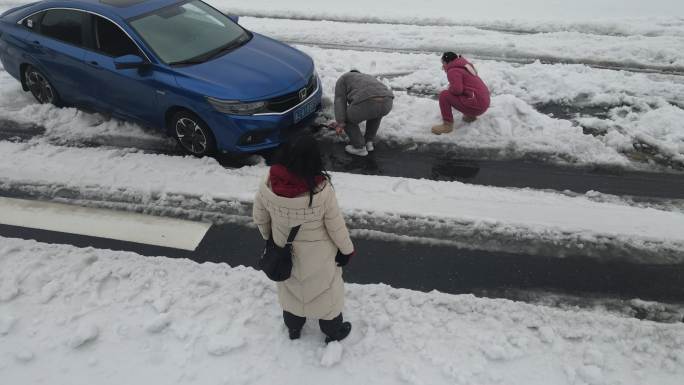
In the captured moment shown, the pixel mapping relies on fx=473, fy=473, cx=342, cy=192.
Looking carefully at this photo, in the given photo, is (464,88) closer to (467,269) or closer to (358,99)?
(358,99)

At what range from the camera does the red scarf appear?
262 cm

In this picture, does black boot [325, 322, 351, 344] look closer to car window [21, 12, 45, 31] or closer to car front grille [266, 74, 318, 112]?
car front grille [266, 74, 318, 112]

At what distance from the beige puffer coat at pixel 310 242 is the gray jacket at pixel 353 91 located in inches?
107

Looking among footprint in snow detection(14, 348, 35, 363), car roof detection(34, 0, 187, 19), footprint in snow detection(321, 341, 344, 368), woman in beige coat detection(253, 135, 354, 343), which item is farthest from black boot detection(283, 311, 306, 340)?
car roof detection(34, 0, 187, 19)

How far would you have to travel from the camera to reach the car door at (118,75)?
5.65 m

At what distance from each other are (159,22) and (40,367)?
425cm

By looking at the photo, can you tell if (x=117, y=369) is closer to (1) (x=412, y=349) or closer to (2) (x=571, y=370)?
(1) (x=412, y=349)

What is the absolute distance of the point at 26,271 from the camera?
4.18 m

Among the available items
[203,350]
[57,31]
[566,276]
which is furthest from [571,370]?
[57,31]

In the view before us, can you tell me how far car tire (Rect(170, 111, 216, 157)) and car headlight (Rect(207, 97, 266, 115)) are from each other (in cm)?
39

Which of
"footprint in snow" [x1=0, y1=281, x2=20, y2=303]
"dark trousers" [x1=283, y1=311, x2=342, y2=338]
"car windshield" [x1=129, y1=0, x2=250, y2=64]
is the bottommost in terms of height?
"footprint in snow" [x1=0, y1=281, x2=20, y2=303]

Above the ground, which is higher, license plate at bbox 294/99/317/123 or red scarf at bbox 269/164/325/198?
red scarf at bbox 269/164/325/198

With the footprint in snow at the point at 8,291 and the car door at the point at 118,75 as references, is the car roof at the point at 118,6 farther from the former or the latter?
the footprint in snow at the point at 8,291

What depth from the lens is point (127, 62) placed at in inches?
213
